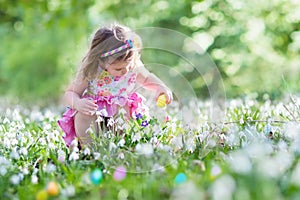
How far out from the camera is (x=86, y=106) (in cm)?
327

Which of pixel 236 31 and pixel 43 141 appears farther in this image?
pixel 236 31

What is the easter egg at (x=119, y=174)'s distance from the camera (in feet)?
7.02

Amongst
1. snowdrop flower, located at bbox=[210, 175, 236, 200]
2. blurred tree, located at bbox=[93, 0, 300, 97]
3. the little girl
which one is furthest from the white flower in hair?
blurred tree, located at bbox=[93, 0, 300, 97]

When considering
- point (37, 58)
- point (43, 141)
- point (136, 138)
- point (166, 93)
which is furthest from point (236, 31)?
point (136, 138)

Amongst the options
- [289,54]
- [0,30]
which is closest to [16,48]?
[0,30]

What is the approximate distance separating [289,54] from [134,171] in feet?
26.3

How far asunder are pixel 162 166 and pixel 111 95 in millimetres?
1233

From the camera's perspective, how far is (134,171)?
2.29m

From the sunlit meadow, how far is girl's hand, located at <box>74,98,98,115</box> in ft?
0.46

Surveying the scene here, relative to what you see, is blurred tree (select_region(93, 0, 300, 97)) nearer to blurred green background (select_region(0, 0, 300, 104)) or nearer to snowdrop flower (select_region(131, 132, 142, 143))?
blurred green background (select_region(0, 0, 300, 104))

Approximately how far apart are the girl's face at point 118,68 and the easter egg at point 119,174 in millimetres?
1137

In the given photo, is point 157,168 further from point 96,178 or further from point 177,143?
point 177,143

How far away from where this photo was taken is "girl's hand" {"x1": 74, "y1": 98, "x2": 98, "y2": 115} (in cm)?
324

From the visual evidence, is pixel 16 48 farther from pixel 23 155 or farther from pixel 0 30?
pixel 23 155
